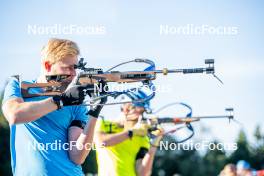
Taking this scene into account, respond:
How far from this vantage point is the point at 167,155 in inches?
2931

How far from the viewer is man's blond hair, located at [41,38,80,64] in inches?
240

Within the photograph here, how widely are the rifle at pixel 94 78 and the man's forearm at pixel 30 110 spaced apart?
8.7 inches

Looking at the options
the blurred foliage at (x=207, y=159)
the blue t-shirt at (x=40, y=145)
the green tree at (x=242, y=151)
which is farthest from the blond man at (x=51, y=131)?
the green tree at (x=242, y=151)

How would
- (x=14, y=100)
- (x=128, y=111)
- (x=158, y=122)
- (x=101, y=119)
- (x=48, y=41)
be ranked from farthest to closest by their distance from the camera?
(x=158, y=122)
(x=128, y=111)
(x=101, y=119)
(x=48, y=41)
(x=14, y=100)

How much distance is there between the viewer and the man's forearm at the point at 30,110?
5.71 meters

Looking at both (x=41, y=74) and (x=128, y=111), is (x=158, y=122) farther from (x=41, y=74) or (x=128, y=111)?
(x=41, y=74)

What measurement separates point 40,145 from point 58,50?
84 centimetres

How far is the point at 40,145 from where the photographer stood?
599cm

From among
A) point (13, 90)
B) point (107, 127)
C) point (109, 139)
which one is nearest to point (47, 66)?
point (13, 90)

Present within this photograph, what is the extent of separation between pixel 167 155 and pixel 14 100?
227 ft

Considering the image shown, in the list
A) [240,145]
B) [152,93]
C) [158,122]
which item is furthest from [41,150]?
[240,145]

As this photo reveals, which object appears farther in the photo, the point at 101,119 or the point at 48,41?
the point at 101,119

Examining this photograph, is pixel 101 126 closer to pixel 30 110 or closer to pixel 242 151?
pixel 30 110

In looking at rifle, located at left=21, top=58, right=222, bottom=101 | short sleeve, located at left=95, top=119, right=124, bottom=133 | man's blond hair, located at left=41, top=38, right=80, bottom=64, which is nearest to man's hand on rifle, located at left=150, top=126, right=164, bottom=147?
short sleeve, located at left=95, top=119, right=124, bottom=133
